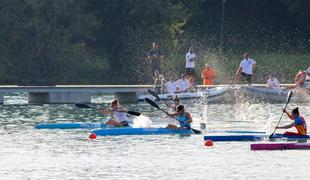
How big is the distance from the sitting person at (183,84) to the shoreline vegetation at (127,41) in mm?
15333

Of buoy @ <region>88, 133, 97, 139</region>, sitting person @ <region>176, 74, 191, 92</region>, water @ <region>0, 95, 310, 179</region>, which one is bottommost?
water @ <region>0, 95, 310, 179</region>

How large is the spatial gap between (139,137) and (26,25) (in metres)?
30.2

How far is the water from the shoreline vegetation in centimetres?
2340

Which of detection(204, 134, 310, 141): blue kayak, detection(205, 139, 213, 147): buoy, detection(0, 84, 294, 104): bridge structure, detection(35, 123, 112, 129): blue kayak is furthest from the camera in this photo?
detection(0, 84, 294, 104): bridge structure

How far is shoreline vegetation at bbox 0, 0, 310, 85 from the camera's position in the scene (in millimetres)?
69250

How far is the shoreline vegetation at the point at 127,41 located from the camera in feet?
227

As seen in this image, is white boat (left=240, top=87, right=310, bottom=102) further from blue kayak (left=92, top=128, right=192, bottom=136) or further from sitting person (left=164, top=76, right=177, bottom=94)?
blue kayak (left=92, top=128, right=192, bottom=136)

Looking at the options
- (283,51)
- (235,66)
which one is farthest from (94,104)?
(283,51)

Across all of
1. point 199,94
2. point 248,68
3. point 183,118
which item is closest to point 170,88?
point 199,94

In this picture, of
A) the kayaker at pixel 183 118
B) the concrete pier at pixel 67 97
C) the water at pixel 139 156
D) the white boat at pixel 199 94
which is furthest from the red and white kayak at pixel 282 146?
the concrete pier at pixel 67 97

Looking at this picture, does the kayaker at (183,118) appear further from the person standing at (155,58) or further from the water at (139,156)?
the person standing at (155,58)

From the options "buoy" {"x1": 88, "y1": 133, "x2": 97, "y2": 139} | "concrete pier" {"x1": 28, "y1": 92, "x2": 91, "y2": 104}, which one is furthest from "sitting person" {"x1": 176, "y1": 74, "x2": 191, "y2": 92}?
"buoy" {"x1": 88, "y1": 133, "x2": 97, "y2": 139}

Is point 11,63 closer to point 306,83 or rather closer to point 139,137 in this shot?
point 306,83

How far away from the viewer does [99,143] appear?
124ft
